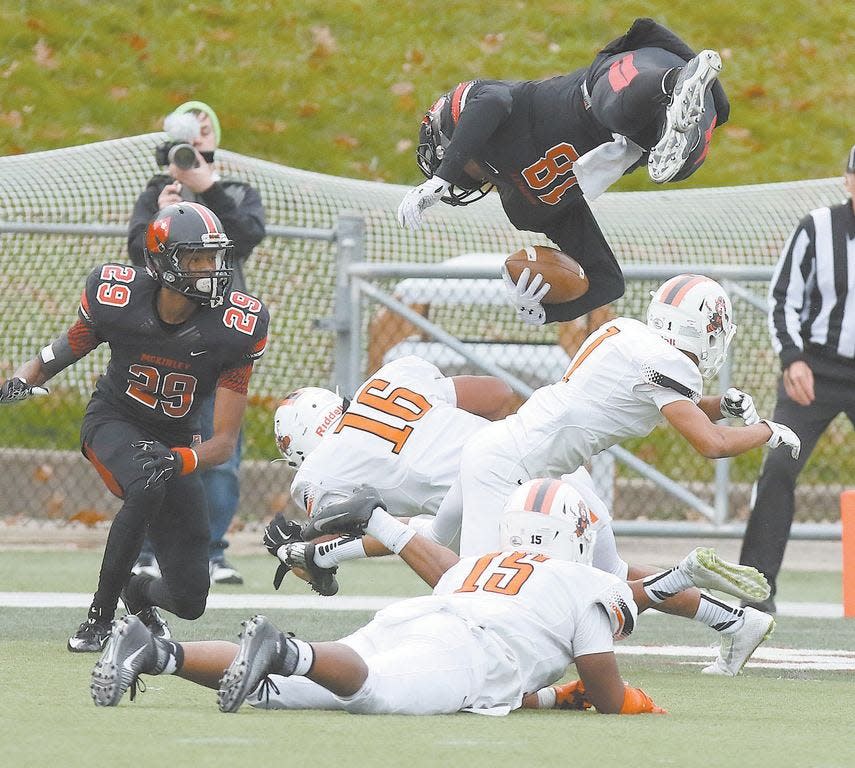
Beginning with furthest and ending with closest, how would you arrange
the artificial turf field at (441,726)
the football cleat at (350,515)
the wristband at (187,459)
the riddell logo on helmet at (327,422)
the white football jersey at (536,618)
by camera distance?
the riddell logo on helmet at (327,422), the wristband at (187,459), the football cleat at (350,515), the white football jersey at (536,618), the artificial turf field at (441,726)

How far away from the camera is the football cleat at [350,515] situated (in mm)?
4566

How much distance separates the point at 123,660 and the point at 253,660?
0.30 meters

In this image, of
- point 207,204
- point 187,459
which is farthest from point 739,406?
point 207,204

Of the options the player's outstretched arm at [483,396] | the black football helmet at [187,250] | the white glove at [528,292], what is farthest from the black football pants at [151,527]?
the white glove at [528,292]

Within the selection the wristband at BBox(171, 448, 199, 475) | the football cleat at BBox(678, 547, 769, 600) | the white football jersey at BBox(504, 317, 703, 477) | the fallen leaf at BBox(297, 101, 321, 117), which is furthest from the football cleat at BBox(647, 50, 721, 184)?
the fallen leaf at BBox(297, 101, 321, 117)

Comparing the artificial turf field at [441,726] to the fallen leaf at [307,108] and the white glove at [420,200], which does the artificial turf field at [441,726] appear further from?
the fallen leaf at [307,108]

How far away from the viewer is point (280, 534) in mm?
5418

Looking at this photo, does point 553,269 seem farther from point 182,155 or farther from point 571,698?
point 182,155

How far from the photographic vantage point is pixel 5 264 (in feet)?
30.9

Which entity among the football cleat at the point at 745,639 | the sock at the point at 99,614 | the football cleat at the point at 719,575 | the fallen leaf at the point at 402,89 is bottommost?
the sock at the point at 99,614

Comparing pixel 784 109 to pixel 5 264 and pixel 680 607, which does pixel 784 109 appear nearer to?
pixel 5 264

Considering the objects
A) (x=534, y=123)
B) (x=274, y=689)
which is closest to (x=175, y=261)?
(x=534, y=123)

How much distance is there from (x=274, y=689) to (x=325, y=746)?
0.66 m

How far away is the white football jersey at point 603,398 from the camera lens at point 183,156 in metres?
2.53
